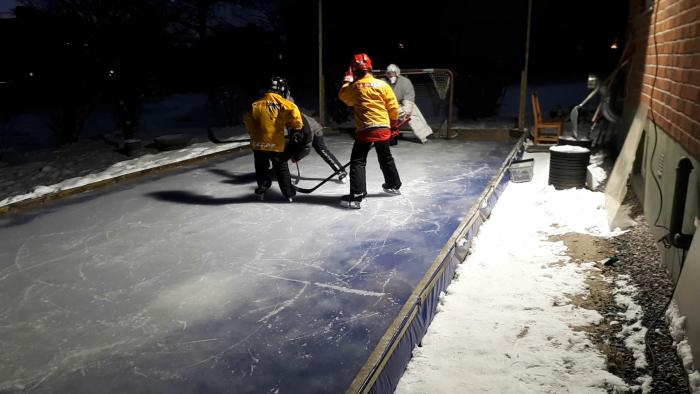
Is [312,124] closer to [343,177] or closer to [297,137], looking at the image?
[297,137]

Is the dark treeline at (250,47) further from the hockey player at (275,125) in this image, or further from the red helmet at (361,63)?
the hockey player at (275,125)

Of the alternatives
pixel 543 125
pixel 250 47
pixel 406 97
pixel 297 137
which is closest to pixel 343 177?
pixel 297 137

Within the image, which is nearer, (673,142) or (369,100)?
(673,142)

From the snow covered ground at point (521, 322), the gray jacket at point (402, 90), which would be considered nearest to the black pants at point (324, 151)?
the snow covered ground at point (521, 322)

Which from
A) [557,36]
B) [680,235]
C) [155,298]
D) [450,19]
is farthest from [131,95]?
[557,36]

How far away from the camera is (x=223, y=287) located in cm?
349

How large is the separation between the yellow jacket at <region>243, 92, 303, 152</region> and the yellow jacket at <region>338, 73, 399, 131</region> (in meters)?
0.64

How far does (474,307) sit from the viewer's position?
10.6 ft

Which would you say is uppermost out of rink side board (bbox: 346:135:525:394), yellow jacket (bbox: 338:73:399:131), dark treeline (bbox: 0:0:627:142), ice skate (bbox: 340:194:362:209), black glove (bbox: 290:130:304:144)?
dark treeline (bbox: 0:0:627:142)

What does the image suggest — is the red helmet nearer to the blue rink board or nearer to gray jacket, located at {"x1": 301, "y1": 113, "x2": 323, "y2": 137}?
gray jacket, located at {"x1": 301, "y1": 113, "x2": 323, "y2": 137}

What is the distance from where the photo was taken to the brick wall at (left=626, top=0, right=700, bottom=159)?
3316 mm

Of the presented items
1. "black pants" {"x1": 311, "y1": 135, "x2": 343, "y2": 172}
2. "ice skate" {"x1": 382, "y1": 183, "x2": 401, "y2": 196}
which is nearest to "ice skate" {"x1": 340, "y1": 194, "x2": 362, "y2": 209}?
"ice skate" {"x1": 382, "y1": 183, "x2": 401, "y2": 196}

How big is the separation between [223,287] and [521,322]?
2.12 meters

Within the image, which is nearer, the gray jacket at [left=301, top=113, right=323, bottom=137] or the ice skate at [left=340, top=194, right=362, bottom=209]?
the ice skate at [left=340, top=194, right=362, bottom=209]
